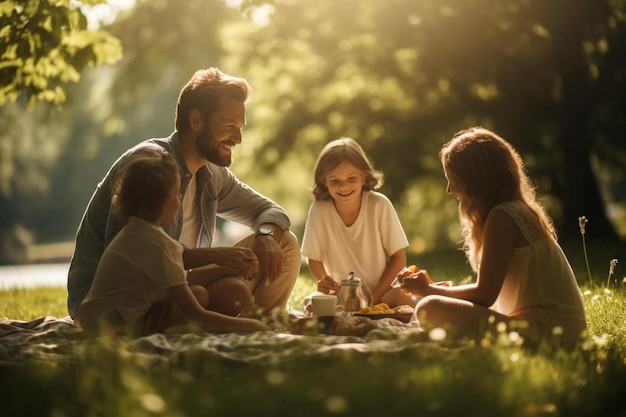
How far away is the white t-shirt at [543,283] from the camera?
454cm

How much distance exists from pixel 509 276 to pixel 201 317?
5.81 feet

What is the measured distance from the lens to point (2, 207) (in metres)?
47.5

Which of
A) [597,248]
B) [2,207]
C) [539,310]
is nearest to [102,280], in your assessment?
[539,310]

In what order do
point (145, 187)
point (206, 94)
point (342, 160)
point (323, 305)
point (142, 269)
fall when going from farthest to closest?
point (342, 160) → point (206, 94) → point (323, 305) → point (145, 187) → point (142, 269)

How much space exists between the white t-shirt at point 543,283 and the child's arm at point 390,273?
1.93m

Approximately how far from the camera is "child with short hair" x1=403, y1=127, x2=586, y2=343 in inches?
179

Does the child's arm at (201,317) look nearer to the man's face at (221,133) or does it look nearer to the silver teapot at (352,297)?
the silver teapot at (352,297)

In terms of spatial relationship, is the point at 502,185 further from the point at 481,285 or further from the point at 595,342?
the point at 595,342

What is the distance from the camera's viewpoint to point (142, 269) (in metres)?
4.56

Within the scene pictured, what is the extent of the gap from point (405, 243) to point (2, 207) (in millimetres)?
45004

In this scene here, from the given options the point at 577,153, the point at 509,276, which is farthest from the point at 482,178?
the point at 577,153

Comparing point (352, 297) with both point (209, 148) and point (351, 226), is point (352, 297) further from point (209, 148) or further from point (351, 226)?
point (209, 148)

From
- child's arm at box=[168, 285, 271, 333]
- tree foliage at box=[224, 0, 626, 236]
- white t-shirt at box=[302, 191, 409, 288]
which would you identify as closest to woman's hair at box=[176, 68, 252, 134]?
white t-shirt at box=[302, 191, 409, 288]

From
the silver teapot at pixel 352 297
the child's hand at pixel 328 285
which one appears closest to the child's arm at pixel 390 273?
the child's hand at pixel 328 285
